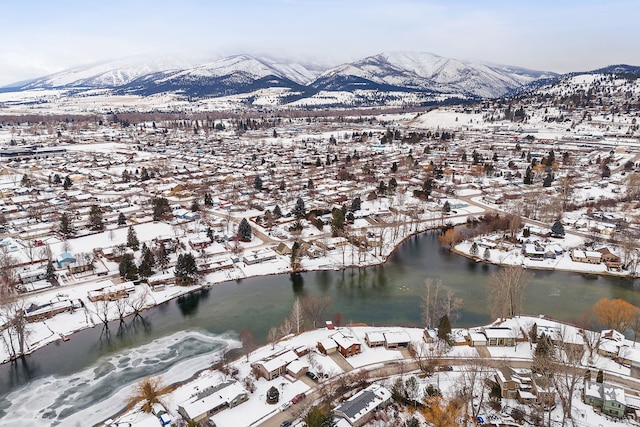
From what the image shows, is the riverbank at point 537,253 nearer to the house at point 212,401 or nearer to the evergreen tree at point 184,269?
the evergreen tree at point 184,269

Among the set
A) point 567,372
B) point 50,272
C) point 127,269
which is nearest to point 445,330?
point 567,372

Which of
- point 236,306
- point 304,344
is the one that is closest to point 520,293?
point 304,344

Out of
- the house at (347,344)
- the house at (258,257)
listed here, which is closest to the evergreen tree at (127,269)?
the house at (258,257)

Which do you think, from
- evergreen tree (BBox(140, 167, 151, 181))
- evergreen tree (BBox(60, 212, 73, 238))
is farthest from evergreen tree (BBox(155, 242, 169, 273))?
evergreen tree (BBox(140, 167, 151, 181))

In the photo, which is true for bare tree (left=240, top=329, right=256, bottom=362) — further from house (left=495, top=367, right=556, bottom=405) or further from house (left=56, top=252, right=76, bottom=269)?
house (left=56, top=252, right=76, bottom=269)

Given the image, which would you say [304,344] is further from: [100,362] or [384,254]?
[384,254]

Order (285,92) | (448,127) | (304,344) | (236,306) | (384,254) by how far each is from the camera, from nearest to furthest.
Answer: (304,344), (236,306), (384,254), (448,127), (285,92)

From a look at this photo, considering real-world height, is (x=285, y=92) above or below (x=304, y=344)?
above
